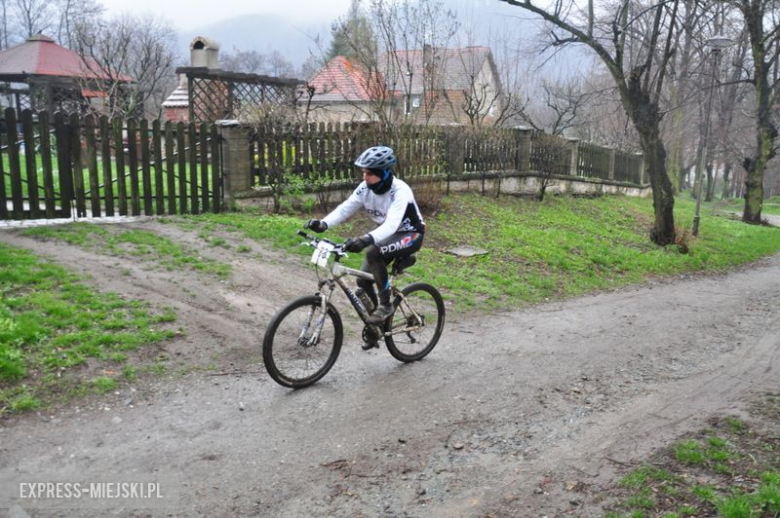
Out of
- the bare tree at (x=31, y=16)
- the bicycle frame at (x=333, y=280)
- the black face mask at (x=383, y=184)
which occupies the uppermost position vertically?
the bare tree at (x=31, y=16)

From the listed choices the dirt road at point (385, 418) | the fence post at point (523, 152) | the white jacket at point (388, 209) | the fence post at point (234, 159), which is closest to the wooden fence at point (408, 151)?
the fence post at point (523, 152)

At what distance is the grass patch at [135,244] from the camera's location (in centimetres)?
802

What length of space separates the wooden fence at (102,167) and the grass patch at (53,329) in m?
2.38

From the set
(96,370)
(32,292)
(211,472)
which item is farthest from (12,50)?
(211,472)

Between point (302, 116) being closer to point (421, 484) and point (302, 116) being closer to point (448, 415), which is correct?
point (448, 415)

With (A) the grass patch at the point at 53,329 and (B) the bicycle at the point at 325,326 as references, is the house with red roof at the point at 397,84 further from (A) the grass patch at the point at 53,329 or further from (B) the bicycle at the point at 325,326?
(B) the bicycle at the point at 325,326

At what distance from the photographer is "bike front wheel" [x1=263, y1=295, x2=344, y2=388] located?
494 cm

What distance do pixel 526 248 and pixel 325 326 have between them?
7.32 metres

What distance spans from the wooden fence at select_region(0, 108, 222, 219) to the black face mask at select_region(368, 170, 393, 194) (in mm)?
5746

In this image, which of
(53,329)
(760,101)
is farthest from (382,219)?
(760,101)

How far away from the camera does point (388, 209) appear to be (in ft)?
17.9

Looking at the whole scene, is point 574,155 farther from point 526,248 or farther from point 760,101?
point 526,248

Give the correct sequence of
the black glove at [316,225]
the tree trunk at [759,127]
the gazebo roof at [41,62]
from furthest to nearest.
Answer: the gazebo roof at [41,62]
the tree trunk at [759,127]
the black glove at [316,225]

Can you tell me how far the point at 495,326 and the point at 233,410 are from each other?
3.88 m
